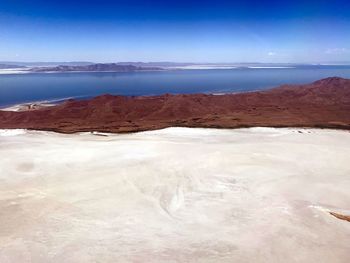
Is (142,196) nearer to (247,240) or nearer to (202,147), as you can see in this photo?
(247,240)

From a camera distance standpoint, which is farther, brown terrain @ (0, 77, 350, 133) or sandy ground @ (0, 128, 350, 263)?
brown terrain @ (0, 77, 350, 133)

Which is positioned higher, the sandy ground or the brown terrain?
the sandy ground

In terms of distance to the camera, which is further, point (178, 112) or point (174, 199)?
point (178, 112)

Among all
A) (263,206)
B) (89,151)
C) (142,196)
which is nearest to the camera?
(263,206)

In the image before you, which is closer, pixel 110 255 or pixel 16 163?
pixel 110 255

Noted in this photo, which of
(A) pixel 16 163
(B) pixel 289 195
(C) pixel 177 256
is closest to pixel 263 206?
(B) pixel 289 195

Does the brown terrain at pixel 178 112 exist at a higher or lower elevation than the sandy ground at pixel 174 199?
lower

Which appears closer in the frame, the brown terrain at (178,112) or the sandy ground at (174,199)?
the sandy ground at (174,199)

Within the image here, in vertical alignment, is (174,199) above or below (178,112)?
above
